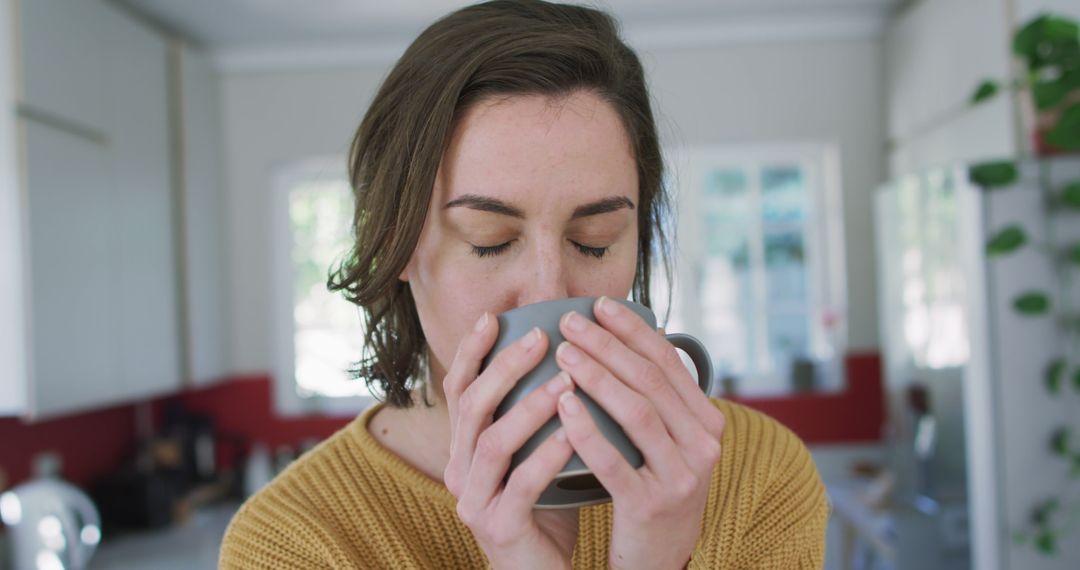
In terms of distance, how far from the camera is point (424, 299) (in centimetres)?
77

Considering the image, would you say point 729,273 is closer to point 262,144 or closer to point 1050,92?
point 1050,92

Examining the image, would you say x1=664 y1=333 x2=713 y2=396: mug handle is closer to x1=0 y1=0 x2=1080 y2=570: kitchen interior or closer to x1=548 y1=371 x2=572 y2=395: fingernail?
x1=548 y1=371 x2=572 y2=395: fingernail

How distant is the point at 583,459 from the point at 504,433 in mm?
57

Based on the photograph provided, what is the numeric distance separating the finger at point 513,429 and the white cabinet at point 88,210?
2396 mm

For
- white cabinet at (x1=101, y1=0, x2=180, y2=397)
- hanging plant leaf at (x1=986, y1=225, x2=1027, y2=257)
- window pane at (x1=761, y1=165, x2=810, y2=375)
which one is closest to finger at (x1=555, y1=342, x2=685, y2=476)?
hanging plant leaf at (x1=986, y1=225, x2=1027, y2=257)

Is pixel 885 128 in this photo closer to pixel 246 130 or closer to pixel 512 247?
pixel 246 130

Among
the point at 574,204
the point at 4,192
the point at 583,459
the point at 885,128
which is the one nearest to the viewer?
the point at 583,459

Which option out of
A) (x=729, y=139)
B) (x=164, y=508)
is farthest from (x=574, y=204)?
(x=729, y=139)

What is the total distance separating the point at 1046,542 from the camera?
2105mm

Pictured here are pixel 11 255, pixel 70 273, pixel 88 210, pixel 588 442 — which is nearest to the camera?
pixel 588 442

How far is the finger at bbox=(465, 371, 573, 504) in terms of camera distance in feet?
1.86

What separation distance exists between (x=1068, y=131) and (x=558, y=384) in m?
2.10

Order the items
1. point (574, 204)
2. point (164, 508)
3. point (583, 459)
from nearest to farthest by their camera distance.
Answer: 1. point (583, 459)
2. point (574, 204)
3. point (164, 508)

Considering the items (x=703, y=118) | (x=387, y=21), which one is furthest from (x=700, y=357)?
(x=703, y=118)
